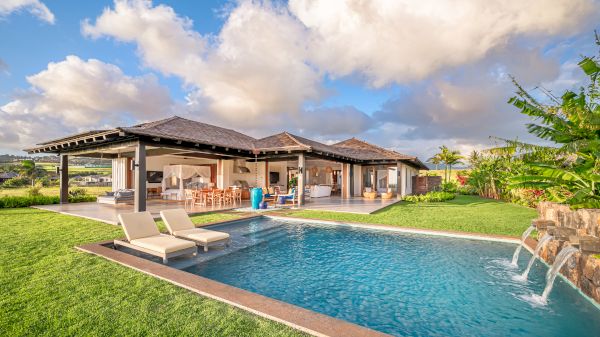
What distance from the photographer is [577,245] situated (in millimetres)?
4734

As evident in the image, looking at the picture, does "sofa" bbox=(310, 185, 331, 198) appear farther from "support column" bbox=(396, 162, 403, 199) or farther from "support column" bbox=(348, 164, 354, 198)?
"support column" bbox=(396, 162, 403, 199)

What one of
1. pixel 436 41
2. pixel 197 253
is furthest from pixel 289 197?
pixel 436 41

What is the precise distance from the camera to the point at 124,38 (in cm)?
1089

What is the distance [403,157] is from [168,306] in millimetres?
19550

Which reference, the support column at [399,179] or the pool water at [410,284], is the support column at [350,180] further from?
the pool water at [410,284]

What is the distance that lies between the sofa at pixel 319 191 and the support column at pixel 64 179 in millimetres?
15044

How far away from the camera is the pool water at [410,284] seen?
362 cm

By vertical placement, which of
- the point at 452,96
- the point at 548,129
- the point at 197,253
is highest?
the point at 452,96

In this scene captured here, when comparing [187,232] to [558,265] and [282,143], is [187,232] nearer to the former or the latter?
[558,265]

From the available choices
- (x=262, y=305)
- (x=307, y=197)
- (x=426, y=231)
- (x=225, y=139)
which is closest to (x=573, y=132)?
(x=426, y=231)

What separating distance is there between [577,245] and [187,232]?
819 centimetres

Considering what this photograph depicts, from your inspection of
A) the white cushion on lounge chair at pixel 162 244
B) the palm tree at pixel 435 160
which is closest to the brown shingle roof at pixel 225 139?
the white cushion on lounge chair at pixel 162 244

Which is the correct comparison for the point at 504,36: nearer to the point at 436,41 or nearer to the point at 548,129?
the point at 436,41

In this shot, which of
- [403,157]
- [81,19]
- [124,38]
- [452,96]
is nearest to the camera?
[81,19]
